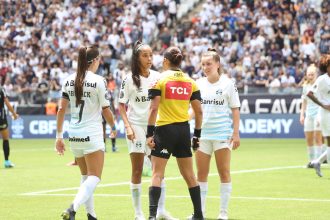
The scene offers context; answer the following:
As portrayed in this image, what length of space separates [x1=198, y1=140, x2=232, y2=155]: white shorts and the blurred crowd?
74.7ft

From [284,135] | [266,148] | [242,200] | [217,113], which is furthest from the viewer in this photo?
[284,135]

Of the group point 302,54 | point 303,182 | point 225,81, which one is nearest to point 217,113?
point 225,81

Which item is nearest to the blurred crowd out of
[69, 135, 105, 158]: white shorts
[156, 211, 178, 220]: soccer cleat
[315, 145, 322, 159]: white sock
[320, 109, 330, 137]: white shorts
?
[315, 145, 322, 159]: white sock

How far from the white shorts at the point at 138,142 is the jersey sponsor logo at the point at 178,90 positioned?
1.27 metres

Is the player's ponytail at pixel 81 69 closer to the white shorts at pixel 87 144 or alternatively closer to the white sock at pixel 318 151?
the white shorts at pixel 87 144

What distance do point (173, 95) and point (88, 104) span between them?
1124 mm

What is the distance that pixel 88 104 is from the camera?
37.8 ft

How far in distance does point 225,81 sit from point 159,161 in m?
1.90

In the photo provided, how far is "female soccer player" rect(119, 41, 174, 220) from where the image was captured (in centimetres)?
1258

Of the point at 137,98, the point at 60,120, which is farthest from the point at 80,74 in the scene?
the point at 137,98

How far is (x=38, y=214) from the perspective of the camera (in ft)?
44.3

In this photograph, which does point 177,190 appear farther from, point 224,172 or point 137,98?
point 137,98

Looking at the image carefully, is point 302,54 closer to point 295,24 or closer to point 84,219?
point 295,24

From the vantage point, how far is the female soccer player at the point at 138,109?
41.3ft
